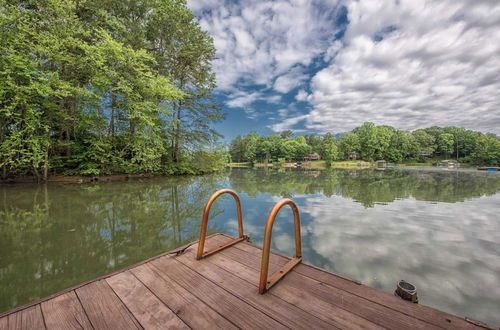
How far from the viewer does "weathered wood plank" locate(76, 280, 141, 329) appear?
1487 mm

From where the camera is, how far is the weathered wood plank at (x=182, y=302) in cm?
150

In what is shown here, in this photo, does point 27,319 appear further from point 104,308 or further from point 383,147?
point 383,147

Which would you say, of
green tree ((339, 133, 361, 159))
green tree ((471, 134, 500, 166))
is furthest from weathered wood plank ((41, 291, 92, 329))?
green tree ((471, 134, 500, 166))

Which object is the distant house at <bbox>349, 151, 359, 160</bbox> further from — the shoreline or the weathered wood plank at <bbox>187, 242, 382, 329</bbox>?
the weathered wood plank at <bbox>187, 242, 382, 329</bbox>

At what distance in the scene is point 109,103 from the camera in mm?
12656

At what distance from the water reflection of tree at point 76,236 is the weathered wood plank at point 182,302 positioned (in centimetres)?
133

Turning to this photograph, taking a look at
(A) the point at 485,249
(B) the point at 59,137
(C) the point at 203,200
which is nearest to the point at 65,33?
(B) the point at 59,137

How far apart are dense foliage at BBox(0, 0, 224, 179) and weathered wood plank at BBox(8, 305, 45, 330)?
11.9m

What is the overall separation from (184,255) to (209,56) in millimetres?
18444

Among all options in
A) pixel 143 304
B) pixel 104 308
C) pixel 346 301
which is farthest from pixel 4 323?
pixel 346 301

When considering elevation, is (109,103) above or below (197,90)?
below

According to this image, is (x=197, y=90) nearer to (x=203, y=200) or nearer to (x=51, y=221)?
(x=203, y=200)

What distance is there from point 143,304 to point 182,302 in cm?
33

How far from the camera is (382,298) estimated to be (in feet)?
5.66
